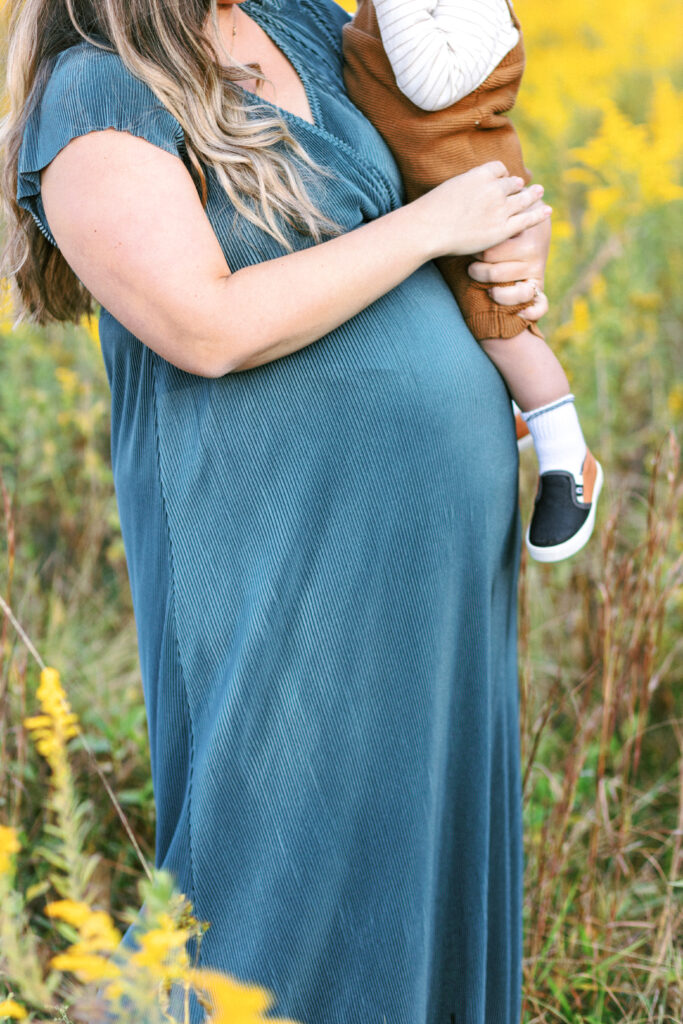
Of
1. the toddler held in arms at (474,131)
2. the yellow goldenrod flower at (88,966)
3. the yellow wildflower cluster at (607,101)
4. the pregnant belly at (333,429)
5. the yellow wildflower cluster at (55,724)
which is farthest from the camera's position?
the yellow wildflower cluster at (607,101)

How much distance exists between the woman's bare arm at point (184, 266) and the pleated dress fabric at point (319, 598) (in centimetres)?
8

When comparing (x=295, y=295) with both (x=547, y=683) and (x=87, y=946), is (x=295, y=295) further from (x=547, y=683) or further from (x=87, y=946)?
(x=547, y=683)

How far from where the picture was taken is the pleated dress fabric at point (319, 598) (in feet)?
3.82

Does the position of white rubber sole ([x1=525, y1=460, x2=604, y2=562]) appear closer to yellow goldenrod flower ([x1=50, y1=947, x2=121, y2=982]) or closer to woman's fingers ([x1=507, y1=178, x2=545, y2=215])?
woman's fingers ([x1=507, y1=178, x2=545, y2=215])

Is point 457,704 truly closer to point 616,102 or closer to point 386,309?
point 386,309

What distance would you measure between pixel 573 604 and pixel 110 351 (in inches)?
69.6

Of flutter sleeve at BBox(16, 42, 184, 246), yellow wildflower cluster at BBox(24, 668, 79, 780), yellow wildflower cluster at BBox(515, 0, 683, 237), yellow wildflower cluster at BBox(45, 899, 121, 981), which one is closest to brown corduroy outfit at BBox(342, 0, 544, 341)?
flutter sleeve at BBox(16, 42, 184, 246)

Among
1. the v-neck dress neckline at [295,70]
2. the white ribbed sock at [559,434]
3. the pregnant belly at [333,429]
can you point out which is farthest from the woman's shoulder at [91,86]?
the white ribbed sock at [559,434]

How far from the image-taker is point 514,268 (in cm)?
136

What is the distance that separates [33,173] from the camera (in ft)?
3.53

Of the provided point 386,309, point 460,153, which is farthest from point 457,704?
point 460,153

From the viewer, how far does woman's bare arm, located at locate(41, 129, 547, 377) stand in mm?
1015

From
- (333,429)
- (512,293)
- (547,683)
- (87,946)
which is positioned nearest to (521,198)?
(512,293)

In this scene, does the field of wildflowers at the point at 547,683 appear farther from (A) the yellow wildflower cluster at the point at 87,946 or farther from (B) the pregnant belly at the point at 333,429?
(B) the pregnant belly at the point at 333,429
